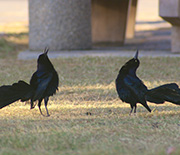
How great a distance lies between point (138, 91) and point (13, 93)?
4.45ft

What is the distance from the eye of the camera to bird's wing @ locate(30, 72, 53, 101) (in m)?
4.08

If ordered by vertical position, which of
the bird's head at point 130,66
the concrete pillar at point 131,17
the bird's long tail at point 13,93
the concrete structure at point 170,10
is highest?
the concrete structure at point 170,10

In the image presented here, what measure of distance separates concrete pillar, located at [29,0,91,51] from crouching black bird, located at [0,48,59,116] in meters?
5.41

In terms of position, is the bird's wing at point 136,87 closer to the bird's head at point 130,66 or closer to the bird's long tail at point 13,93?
the bird's head at point 130,66

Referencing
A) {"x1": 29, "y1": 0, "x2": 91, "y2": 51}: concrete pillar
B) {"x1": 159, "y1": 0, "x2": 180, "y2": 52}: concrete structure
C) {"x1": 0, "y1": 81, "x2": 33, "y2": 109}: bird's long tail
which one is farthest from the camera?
{"x1": 29, "y1": 0, "x2": 91, "y2": 51}: concrete pillar

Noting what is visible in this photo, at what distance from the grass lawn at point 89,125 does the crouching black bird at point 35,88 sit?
0.85ft

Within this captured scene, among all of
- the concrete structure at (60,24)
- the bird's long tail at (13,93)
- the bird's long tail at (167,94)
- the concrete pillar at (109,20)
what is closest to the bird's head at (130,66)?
the bird's long tail at (167,94)

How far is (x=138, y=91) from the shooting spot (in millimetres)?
4129

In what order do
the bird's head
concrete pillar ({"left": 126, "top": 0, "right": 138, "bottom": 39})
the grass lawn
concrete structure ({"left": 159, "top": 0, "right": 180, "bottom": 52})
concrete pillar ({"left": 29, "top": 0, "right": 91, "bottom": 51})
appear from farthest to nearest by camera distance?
concrete pillar ({"left": 126, "top": 0, "right": 138, "bottom": 39}) → concrete pillar ({"left": 29, "top": 0, "right": 91, "bottom": 51}) → concrete structure ({"left": 159, "top": 0, "right": 180, "bottom": 52}) → the bird's head → the grass lawn

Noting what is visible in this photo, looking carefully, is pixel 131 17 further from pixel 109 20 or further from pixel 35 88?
pixel 35 88

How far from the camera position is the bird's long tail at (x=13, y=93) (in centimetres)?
393

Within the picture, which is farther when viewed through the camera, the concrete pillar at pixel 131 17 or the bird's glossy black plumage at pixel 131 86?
the concrete pillar at pixel 131 17

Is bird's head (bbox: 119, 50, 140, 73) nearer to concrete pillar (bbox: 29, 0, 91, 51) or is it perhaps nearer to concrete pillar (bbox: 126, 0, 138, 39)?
concrete pillar (bbox: 29, 0, 91, 51)

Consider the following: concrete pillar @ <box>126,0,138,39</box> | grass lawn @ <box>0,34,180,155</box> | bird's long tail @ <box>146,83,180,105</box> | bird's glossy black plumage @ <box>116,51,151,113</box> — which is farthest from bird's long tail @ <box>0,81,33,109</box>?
concrete pillar @ <box>126,0,138,39</box>
